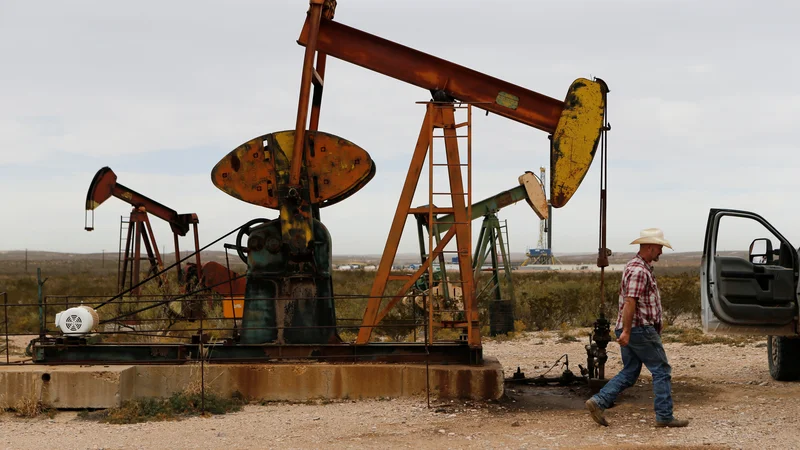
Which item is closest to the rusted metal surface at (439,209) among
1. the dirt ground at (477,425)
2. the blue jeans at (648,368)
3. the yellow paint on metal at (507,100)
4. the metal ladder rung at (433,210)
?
the metal ladder rung at (433,210)

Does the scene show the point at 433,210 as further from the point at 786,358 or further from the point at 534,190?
the point at 534,190

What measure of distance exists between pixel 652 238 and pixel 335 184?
3690 millimetres

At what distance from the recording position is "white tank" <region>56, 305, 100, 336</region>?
9.27 meters

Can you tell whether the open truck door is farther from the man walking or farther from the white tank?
the white tank

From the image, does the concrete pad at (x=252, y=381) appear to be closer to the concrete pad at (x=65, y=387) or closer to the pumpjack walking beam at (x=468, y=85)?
the concrete pad at (x=65, y=387)

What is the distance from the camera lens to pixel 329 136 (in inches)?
369

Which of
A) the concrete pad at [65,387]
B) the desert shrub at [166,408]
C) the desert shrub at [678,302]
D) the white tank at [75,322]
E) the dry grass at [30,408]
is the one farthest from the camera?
the desert shrub at [678,302]

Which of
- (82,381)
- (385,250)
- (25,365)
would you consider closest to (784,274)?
Answer: (385,250)

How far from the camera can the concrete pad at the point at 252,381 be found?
839 centimetres

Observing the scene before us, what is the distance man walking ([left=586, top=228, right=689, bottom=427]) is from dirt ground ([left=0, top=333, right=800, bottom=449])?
0.36 m

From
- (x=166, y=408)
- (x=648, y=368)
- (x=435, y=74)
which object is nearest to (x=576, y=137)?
(x=435, y=74)

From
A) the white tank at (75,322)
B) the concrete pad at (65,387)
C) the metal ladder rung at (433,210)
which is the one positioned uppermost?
the metal ladder rung at (433,210)

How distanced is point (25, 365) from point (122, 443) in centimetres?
249

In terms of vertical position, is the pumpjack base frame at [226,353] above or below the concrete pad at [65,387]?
above
